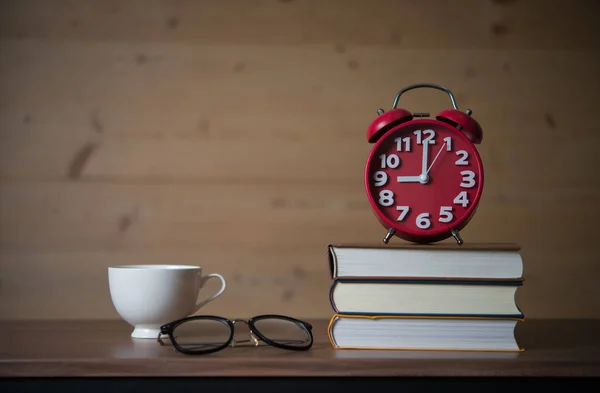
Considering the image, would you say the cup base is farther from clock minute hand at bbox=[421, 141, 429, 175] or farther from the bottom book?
clock minute hand at bbox=[421, 141, 429, 175]

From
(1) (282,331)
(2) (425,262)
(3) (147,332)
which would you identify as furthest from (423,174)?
(3) (147,332)

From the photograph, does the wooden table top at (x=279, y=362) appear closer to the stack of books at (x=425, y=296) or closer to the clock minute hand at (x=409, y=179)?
the stack of books at (x=425, y=296)

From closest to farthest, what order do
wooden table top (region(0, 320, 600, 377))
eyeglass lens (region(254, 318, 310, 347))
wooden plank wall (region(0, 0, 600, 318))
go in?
wooden table top (region(0, 320, 600, 377)) → eyeglass lens (region(254, 318, 310, 347)) → wooden plank wall (region(0, 0, 600, 318))

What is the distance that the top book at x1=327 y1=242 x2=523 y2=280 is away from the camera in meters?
0.83

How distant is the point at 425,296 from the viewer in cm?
83

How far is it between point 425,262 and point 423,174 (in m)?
0.14

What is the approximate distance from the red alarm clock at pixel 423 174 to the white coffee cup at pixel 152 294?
1.03 feet

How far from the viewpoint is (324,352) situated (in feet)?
2.70

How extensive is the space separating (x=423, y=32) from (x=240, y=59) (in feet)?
1.34

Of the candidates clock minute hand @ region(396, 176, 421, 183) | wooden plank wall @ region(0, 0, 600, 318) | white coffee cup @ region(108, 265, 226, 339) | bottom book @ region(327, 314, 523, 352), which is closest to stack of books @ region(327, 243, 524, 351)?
bottom book @ region(327, 314, 523, 352)

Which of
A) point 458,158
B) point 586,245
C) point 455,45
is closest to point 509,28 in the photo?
point 455,45

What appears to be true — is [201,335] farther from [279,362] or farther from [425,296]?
[425,296]

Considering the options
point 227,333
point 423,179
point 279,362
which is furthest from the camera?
point 227,333

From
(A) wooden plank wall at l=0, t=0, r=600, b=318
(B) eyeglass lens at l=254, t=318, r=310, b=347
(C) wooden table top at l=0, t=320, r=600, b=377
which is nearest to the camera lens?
(C) wooden table top at l=0, t=320, r=600, b=377
